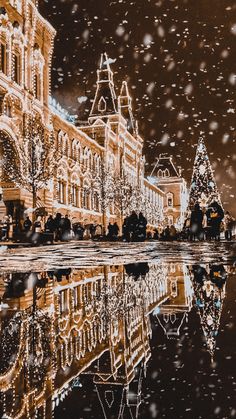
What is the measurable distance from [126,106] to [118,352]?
199 ft

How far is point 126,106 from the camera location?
61750 mm

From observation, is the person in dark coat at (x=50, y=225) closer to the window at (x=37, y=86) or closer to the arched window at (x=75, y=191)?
the window at (x=37, y=86)

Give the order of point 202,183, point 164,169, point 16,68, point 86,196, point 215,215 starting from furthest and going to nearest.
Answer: point 164,169 < point 202,183 < point 86,196 < point 16,68 < point 215,215

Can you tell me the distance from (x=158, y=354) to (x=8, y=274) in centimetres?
503

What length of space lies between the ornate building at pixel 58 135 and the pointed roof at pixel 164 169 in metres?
23.4

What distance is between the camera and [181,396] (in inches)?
68.8

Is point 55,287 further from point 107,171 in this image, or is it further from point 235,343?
point 107,171

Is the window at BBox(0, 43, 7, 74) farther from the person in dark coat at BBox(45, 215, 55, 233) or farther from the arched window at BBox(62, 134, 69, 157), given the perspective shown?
the arched window at BBox(62, 134, 69, 157)

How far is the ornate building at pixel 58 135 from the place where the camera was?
25281 millimetres

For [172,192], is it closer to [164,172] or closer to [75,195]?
[164,172]

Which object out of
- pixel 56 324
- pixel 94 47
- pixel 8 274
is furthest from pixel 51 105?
pixel 56 324

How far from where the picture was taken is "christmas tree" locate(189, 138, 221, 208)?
4300 cm

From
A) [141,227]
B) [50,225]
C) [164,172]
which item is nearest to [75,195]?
[50,225]

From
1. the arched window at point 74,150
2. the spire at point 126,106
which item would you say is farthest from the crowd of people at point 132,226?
the spire at point 126,106
